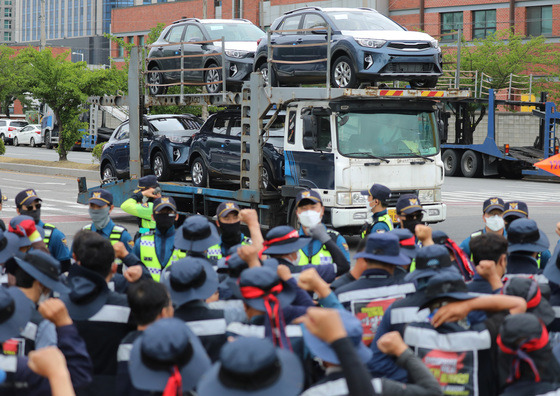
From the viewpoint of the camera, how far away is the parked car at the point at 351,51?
14156 millimetres

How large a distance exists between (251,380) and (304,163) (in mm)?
11106

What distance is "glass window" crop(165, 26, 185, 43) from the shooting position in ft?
57.2

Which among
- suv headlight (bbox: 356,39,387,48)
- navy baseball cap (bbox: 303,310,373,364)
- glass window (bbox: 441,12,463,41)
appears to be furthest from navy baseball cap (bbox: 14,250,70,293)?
glass window (bbox: 441,12,463,41)

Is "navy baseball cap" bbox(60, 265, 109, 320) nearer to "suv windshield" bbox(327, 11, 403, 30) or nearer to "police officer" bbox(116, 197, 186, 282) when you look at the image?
"police officer" bbox(116, 197, 186, 282)

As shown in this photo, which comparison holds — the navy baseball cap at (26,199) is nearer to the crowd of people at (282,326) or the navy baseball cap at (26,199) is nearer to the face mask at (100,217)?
the face mask at (100,217)

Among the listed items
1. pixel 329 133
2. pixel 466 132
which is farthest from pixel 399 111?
pixel 466 132

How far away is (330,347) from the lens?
3400 millimetres

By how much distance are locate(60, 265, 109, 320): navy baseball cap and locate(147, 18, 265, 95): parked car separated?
1170 cm

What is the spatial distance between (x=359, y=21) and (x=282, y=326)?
11.5 m

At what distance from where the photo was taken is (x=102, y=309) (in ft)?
15.1

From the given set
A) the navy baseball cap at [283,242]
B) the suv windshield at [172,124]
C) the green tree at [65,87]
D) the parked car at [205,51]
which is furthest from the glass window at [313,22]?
the green tree at [65,87]

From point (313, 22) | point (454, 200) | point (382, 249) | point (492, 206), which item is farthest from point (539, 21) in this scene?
point (382, 249)

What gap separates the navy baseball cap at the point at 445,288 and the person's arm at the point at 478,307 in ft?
0.14

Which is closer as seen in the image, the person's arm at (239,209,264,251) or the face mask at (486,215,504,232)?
the person's arm at (239,209,264,251)
